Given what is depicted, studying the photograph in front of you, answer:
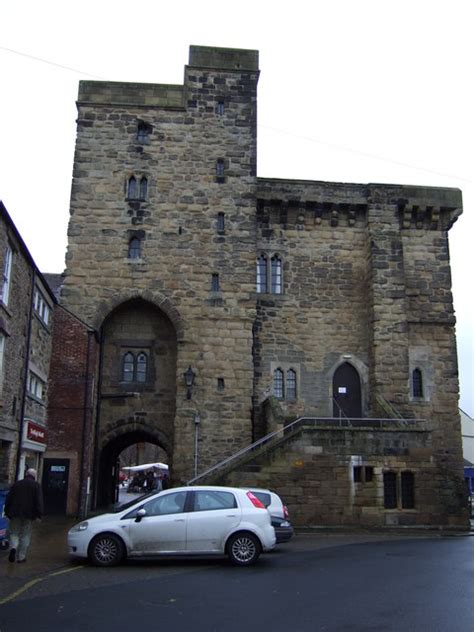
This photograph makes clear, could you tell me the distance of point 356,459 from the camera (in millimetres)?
19406

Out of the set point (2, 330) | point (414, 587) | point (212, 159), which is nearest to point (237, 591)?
point (414, 587)

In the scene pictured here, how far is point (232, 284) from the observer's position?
922 inches

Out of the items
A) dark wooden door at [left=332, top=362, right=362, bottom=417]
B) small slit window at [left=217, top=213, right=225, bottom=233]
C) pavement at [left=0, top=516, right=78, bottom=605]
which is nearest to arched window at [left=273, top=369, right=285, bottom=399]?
dark wooden door at [left=332, top=362, right=362, bottom=417]

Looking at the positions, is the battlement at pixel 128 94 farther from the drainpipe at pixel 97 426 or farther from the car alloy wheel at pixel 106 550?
the car alloy wheel at pixel 106 550

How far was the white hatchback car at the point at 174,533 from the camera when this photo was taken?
11.3 meters

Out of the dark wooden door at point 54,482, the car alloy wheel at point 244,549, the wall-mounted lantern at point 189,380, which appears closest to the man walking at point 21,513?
the car alloy wheel at point 244,549

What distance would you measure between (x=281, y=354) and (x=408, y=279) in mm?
5826

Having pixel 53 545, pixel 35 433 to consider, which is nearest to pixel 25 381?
pixel 35 433

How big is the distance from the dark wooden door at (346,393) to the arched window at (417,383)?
2.07 meters

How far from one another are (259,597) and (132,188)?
17.9 m

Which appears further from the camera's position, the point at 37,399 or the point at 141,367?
the point at 141,367

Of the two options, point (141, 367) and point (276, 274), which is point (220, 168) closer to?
point (276, 274)

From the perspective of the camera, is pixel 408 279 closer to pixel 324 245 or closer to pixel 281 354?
pixel 324 245

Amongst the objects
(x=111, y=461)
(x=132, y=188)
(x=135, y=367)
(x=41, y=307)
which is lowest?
(x=111, y=461)
